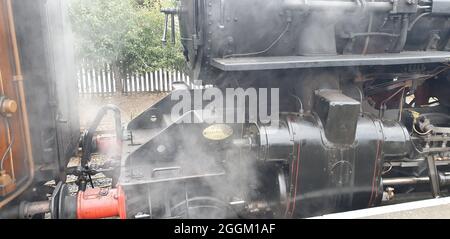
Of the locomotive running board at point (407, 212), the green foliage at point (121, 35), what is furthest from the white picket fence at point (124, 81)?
the locomotive running board at point (407, 212)

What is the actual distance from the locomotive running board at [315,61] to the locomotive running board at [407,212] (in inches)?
45.2

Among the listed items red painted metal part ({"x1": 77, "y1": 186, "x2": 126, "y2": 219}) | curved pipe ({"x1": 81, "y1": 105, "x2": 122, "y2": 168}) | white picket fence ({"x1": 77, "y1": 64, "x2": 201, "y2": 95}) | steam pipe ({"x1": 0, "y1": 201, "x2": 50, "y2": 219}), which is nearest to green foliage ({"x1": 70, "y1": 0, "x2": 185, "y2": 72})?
Answer: white picket fence ({"x1": 77, "y1": 64, "x2": 201, "y2": 95})

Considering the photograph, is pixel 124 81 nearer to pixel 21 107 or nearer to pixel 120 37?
pixel 120 37

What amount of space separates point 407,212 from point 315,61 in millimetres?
1317

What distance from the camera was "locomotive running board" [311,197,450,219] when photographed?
2670mm

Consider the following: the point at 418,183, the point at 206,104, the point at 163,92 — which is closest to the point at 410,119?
the point at 418,183

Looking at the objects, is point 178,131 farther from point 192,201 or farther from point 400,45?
point 400,45

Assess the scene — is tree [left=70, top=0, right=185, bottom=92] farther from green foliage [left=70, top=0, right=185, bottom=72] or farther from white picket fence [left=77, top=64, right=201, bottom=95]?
white picket fence [left=77, top=64, right=201, bottom=95]

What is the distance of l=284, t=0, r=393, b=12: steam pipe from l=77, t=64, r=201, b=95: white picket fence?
8.60m

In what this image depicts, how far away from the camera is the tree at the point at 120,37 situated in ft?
33.4

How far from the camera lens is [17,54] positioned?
8.73ft

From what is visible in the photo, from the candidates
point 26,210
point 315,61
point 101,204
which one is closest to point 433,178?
point 315,61

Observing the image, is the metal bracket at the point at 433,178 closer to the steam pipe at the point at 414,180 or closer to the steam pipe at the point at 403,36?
the steam pipe at the point at 414,180
